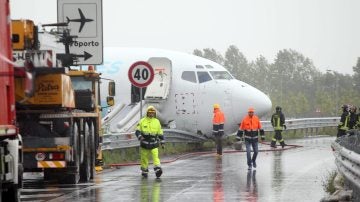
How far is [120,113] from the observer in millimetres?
34281

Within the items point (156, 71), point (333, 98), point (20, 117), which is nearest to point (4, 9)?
point (20, 117)

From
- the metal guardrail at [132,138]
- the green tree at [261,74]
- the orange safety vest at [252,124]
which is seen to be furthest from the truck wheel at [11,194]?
the green tree at [261,74]

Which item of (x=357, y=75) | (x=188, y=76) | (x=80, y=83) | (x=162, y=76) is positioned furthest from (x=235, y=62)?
(x=80, y=83)

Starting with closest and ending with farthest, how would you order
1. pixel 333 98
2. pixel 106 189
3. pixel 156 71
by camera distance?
1. pixel 106 189
2. pixel 156 71
3. pixel 333 98

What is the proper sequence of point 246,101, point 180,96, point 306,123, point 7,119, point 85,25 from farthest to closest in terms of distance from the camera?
point 306,123
point 246,101
point 180,96
point 85,25
point 7,119

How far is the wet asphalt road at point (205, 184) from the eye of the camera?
17.2m

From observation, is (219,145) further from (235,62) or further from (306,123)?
(235,62)

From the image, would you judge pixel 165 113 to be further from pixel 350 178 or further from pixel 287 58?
pixel 287 58

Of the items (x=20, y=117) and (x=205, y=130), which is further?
(x=205, y=130)

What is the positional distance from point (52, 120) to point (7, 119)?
6.87 metres

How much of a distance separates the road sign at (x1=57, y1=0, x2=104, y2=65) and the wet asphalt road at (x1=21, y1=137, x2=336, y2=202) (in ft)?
9.34

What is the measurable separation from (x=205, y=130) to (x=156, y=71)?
2.52 m

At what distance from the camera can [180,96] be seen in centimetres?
3397

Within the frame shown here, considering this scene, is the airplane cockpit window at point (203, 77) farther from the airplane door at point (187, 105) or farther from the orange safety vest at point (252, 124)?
the orange safety vest at point (252, 124)
